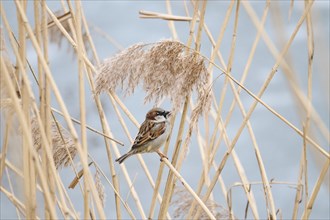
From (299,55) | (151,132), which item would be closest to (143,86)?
(151,132)

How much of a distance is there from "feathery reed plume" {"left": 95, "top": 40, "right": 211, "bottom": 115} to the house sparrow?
74 centimetres

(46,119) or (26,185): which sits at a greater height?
(46,119)

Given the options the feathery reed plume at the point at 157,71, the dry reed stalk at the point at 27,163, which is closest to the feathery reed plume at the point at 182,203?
the feathery reed plume at the point at 157,71

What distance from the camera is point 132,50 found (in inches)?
86.7

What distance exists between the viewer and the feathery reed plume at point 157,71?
218cm

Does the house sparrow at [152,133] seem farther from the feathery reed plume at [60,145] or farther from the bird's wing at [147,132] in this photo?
the feathery reed plume at [60,145]

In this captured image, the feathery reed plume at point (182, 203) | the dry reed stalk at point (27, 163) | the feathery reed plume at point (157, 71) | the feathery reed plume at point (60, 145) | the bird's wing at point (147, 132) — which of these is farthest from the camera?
the bird's wing at point (147, 132)

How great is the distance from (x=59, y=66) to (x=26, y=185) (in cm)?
401

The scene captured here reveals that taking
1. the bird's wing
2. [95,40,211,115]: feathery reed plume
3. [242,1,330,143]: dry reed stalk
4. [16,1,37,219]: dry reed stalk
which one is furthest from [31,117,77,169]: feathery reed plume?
[242,1,330,143]: dry reed stalk

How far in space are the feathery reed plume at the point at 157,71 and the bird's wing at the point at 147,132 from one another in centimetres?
73

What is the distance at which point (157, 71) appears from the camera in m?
2.20

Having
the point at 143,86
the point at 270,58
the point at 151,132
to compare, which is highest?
the point at 143,86

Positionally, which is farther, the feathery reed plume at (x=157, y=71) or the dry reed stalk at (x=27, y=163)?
the feathery reed plume at (x=157, y=71)

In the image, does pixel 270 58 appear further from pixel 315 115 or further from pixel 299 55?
pixel 315 115
